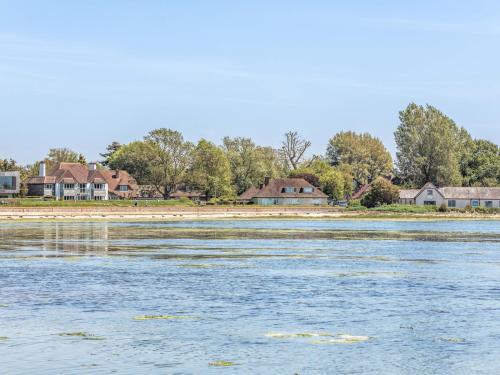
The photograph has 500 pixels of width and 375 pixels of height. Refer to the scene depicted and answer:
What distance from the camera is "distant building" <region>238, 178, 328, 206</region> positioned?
180 meters

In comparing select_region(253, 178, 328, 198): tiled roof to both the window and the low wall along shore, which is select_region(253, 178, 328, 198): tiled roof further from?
the window

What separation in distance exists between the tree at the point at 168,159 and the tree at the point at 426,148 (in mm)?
A: 45984

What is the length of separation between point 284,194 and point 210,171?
1670 centimetres

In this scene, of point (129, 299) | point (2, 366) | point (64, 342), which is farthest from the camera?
point (129, 299)

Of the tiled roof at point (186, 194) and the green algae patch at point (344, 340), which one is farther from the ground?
the tiled roof at point (186, 194)

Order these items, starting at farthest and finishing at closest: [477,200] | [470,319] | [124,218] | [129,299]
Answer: [477,200] → [124,218] → [129,299] → [470,319]

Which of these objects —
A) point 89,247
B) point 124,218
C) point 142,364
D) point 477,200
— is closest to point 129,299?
point 142,364

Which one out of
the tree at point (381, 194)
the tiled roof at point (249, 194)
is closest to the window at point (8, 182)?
the tiled roof at point (249, 194)

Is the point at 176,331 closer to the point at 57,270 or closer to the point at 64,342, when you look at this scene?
the point at 64,342

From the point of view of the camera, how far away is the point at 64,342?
25.2 metres

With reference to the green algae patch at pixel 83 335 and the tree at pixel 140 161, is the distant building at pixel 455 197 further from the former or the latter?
the green algae patch at pixel 83 335

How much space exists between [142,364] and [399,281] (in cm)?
2123

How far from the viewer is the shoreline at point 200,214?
13670cm

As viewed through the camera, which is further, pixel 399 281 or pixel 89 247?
pixel 89 247
